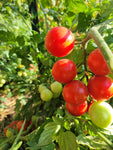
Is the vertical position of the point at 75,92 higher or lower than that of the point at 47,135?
higher

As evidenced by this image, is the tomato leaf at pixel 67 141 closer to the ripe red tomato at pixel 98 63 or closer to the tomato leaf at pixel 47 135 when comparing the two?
the tomato leaf at pixel 47 135

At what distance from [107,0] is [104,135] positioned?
1.98 ft

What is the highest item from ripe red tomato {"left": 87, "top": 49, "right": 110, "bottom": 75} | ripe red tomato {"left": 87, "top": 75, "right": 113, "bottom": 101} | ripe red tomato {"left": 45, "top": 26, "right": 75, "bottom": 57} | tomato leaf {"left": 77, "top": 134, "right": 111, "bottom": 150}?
ripe red tomato {"left": 45, "top": 26, "right": 75, "bottom": 57}

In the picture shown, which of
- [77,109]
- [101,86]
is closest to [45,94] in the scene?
[77,109]

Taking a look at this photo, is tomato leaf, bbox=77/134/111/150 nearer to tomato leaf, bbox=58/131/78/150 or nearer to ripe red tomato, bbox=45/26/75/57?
tomato leaf, bbox=58/131/78/150

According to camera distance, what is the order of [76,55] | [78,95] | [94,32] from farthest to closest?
[76,55], [78,95], [94,32]

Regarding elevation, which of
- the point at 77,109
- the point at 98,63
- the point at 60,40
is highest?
the point at 60,40

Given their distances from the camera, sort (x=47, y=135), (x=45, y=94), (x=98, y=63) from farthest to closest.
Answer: (x=45, y=94) < (x=47, y=135) < (x=98, y=63)

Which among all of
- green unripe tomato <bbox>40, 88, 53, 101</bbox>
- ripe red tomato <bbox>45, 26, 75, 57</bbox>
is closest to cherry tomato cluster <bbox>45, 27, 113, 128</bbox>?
ripe red tomato <bbox>45, 26, 75, 57</bbox>

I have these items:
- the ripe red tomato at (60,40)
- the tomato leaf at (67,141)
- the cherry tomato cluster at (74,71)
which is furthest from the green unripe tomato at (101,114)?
the ripe red tomato at (60,40)

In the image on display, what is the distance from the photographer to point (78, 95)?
421 mm

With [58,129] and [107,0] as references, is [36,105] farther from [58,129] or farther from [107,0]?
[107,0]

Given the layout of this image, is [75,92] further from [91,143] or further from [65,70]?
[91,143]

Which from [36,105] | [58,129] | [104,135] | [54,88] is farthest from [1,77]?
[104,135]
